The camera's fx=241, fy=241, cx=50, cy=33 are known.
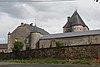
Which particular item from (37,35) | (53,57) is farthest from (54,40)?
(53,57)

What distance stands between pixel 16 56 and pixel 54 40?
1839 cm

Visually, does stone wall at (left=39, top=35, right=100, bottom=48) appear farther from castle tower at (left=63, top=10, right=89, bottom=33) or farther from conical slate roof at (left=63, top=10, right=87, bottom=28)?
conical slate roof at (left=63, top=10, right=87, bottom=28)

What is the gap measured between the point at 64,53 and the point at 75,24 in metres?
39.8

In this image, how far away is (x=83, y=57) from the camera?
30.8m

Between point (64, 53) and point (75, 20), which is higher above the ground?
point (75, 20)

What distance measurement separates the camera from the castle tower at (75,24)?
238 feet

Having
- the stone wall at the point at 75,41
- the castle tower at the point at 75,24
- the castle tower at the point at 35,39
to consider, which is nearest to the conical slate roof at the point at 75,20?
A: the castle tower at the point at 75,24

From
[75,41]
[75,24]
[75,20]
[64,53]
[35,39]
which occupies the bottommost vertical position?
[64,53]

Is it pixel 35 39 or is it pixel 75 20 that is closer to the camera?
pixel 35 39

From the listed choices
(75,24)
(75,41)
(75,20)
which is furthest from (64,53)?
(75,20)

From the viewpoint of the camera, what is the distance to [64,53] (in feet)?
109

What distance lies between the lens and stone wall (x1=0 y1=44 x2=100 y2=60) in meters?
30.0

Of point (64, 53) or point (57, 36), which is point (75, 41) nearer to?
point (57, 36)


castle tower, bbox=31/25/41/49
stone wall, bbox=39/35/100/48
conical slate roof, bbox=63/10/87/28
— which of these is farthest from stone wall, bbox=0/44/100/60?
conical slate roof, bbox=63/10/87/28
